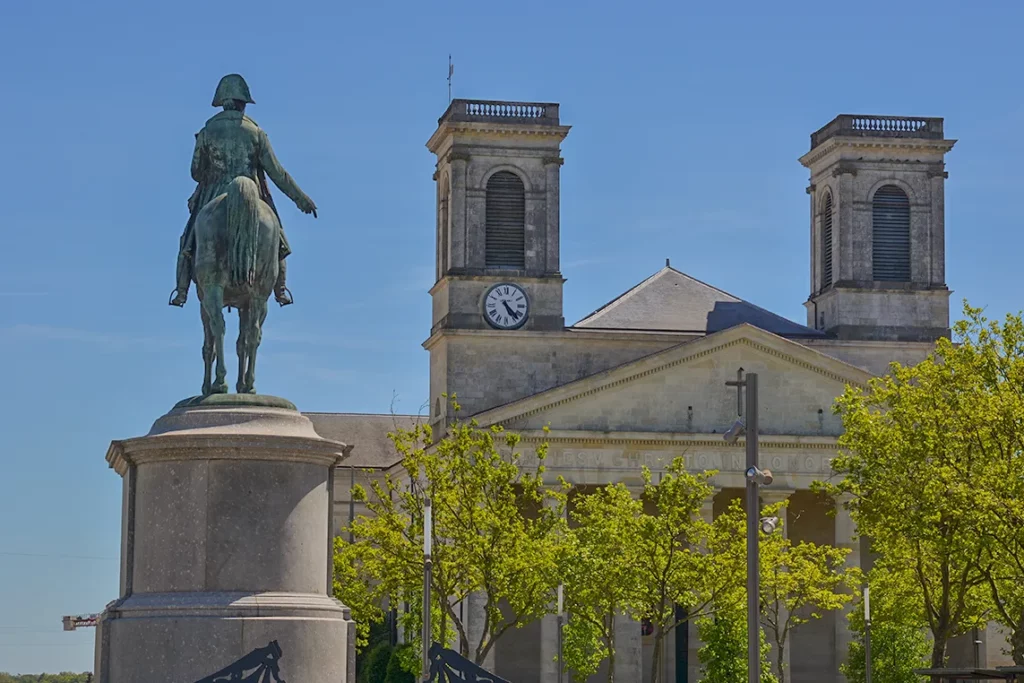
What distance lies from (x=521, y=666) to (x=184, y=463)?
6289cm

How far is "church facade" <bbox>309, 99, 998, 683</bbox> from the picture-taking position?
78000mm

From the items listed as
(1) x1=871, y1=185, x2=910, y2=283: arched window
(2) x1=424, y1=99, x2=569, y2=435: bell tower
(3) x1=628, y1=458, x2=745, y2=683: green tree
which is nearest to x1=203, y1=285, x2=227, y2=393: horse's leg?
(3) x1=628, y1=458, x2=745, y2=683: green tree

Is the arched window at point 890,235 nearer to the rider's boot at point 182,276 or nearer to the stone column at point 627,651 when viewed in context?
the stone column at point 627,651

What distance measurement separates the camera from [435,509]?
5041 cm

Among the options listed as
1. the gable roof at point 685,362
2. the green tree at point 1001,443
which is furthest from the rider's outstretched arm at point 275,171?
the gable roof at point 685,362

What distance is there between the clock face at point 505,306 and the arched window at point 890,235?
49.7 ft

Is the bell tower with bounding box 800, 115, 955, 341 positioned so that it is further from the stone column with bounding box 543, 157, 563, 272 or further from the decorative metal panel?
the decorative metal panel

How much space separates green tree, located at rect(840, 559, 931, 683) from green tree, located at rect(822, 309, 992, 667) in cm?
1276

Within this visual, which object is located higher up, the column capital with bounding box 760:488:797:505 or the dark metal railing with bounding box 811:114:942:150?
the dark metal railing with bounding box 811:114:942:150

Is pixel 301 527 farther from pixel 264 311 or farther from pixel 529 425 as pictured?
pixel 529 425

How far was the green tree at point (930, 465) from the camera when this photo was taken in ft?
133

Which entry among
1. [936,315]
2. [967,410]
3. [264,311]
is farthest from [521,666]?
[264,311]

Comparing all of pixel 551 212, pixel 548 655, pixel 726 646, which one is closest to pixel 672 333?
pixel 551 212

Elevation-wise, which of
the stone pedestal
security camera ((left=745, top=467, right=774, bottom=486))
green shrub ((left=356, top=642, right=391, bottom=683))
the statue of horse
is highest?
the statue of horse
